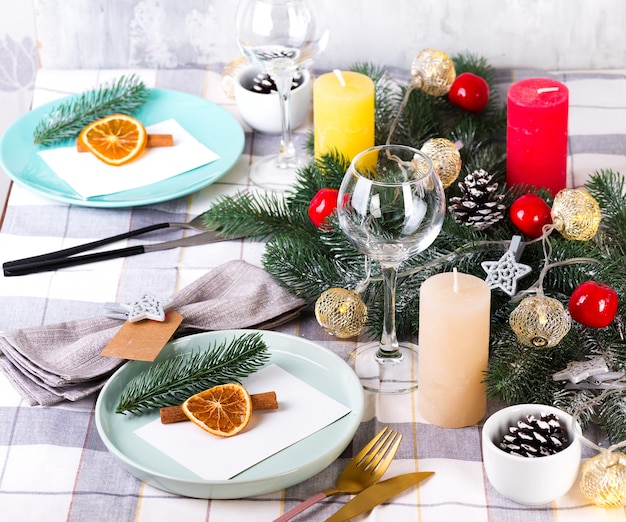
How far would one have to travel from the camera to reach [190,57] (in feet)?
5.13

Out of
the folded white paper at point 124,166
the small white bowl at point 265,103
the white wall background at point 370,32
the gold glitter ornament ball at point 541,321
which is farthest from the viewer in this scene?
the white wall background at point 370,32

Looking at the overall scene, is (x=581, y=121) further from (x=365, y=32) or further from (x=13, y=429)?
(x=13, y=429)

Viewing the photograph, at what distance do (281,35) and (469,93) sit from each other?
280mm

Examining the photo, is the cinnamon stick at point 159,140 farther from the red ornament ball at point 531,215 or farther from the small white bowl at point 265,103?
the red ornament ball at point 531,215

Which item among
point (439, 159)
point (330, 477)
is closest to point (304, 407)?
point (330, 477)

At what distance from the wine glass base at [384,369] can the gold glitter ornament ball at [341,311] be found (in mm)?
35

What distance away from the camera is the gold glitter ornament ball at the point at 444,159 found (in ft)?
3.39

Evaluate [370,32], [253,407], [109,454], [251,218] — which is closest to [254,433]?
[253,407]

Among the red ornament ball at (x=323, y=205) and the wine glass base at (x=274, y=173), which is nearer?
the red ornament ball at (x=323, y=205)

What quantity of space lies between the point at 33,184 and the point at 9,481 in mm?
513

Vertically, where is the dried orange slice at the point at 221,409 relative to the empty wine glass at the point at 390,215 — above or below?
below

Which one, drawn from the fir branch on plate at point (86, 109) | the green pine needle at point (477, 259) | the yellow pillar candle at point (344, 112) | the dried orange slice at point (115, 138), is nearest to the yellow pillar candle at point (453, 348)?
the green pine needle at point (477, 259)

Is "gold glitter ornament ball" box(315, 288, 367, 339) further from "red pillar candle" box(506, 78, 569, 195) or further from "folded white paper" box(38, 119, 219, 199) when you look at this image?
"folded white paper" box(38, 119, 219, 199)

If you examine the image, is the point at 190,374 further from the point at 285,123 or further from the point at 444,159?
the point at 285,123
